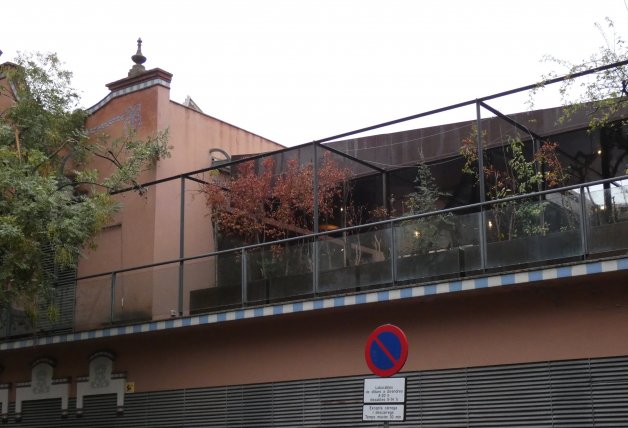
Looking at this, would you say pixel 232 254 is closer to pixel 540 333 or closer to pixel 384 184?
pixel 384 184

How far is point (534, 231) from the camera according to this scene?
47.3 ft

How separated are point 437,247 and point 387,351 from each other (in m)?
4.61

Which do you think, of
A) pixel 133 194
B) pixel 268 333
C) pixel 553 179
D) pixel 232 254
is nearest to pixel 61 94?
pixel 133 194

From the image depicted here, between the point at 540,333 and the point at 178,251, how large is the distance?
9.48 meters

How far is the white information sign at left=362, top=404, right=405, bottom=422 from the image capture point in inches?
425

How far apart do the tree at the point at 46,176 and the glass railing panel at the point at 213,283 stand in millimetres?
2063

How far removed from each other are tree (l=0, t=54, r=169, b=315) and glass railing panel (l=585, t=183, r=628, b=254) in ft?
29.4

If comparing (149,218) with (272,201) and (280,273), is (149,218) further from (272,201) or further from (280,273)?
(280,273)

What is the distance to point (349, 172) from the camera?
21969 mm

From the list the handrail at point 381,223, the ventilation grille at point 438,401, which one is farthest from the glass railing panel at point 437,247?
the ventilation grille at point 438,401

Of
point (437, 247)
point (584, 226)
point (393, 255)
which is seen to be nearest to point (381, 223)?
point (393, 255)

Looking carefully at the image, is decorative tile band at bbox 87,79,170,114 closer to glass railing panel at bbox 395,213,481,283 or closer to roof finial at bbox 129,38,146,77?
Result: roof finial at bbox 129,38,146,77

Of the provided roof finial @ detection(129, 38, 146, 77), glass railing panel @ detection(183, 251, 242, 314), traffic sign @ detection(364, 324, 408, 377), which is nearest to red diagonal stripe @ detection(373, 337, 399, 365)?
traffic sign @ detection(364, 324, 408, 377)

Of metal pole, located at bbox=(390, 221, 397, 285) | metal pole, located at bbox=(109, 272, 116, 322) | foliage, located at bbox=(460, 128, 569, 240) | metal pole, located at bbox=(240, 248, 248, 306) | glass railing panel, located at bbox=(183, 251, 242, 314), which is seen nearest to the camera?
metal pole, located at bbox=(390, 221, 397, 285)
